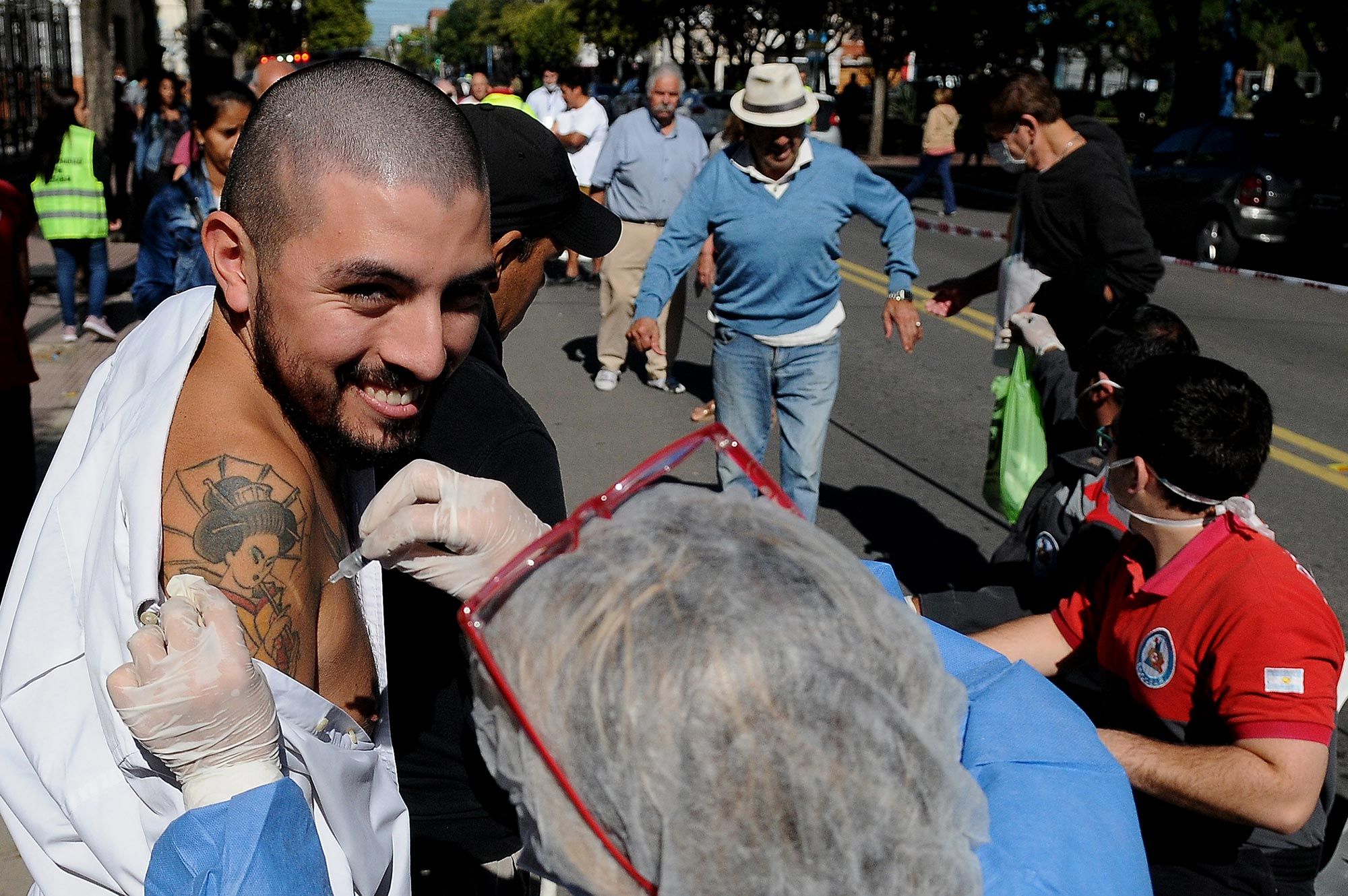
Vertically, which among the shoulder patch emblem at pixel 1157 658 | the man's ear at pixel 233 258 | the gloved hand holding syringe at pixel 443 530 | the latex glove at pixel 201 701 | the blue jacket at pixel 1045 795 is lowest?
the shoulder patch emblem at pixel 1157 658

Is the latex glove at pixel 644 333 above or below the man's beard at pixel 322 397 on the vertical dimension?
below

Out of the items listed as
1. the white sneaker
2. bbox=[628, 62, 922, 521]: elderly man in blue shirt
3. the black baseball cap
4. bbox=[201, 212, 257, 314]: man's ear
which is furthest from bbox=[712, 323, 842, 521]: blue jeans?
the white sneaker

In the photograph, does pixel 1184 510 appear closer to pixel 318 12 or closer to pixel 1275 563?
pixel 1275 563

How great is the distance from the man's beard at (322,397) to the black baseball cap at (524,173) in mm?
1193

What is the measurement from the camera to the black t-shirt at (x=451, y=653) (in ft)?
6.60

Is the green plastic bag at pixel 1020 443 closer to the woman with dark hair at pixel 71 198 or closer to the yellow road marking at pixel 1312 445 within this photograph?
the yellow road marking at pixel 1312 445

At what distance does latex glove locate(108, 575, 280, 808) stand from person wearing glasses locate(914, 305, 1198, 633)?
2081 mm

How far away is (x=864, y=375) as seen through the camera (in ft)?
29.3

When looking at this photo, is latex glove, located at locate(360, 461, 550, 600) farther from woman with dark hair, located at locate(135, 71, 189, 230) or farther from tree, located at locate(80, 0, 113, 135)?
tree, located at locate(80, 0, 113, 135)

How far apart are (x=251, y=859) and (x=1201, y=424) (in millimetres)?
2268

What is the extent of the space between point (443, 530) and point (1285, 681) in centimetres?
169

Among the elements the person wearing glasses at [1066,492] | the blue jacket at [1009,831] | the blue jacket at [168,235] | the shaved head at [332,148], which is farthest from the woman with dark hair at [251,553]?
the blue jacket at [168,235]

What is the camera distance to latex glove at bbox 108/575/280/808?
1343 mm

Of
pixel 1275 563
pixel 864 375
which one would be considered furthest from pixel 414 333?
pixel 864 375
